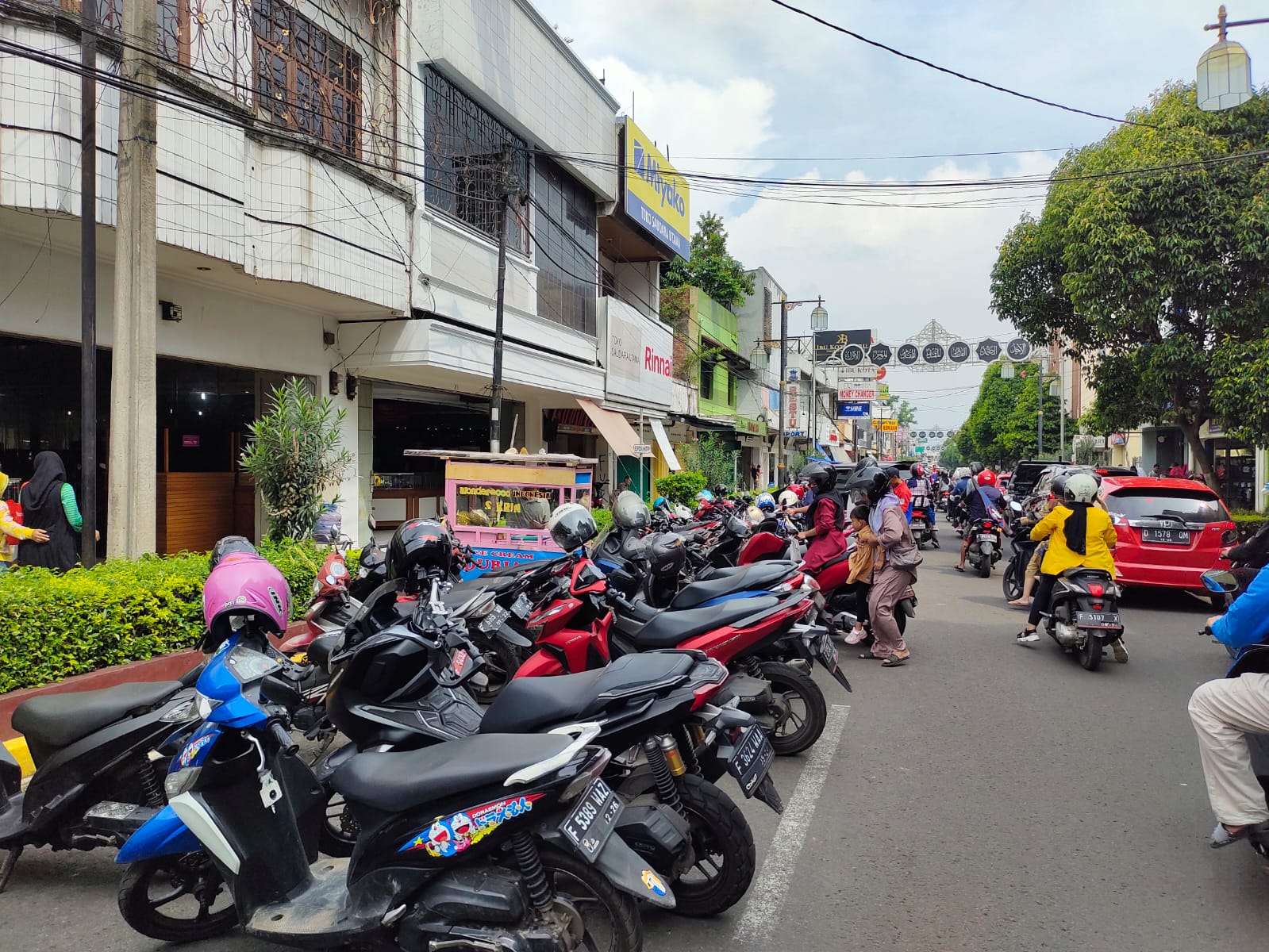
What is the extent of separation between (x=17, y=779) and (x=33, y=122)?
18.3ft

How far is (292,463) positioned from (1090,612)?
7.22 m

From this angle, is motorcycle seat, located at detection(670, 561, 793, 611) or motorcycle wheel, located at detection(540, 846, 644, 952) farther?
motorcycle seat, located at detection(670, 561, 793, 611)

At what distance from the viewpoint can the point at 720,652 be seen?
4.37m

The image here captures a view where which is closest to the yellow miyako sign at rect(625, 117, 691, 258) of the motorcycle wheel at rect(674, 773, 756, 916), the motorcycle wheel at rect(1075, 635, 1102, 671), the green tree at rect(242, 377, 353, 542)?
the green tree at rect(242, 377, 353, 542)

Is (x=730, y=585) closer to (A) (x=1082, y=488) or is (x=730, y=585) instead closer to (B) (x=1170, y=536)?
(A) (x=1082, y=488)

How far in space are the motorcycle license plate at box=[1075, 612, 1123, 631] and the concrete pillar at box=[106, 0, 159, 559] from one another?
7.60 meters

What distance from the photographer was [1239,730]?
3.18m

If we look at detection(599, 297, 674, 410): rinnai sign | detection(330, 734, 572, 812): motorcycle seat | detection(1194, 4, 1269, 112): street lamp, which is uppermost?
detection(1194, 4, 1269, 112): street lamp

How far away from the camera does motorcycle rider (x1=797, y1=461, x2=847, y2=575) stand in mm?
7512

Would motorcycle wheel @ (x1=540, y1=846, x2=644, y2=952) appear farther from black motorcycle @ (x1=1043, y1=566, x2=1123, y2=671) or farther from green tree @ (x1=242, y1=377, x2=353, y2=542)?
green tree @ (x1=242, y1=377, x2=353, y2=542)

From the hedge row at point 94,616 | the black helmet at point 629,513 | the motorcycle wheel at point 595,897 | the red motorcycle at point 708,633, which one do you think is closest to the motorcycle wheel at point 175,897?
the motorcycle wheel at point 595,897

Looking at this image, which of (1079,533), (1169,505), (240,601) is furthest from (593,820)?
(1169,505)

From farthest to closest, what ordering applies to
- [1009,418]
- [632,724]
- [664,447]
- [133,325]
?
1. [1009,418]
2. [664,447]
3. [133,325]
4. [632,724]

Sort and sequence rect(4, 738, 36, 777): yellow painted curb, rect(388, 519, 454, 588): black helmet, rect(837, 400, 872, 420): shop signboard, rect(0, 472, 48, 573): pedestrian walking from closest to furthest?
rect(388, 519, 454, 588): black helmet → rect(4, 738, 36, 777): yellow painted curb → rect(0, 472, 48, 573): pedestrian walking → rect(837, 400, 872, 420): shop signboard
